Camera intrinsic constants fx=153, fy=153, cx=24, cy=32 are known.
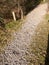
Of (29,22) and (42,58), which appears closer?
(42,58)

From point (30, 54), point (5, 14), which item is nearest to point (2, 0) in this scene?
point (5, 14)

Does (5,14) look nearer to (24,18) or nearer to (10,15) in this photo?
(10,15)

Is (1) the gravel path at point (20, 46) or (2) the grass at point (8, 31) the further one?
(2) the grass at point (8, 31)

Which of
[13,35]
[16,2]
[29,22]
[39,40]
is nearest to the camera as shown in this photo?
[39,40]

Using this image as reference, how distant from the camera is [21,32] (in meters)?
10.5

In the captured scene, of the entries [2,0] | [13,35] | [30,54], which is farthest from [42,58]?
[2,0]

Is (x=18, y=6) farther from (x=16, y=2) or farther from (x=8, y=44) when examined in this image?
(x=8, y=44)

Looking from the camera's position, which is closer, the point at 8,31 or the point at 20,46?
the point at 20,46

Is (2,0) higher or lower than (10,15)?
higher

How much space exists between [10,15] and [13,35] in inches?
155

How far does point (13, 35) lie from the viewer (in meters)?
10.1

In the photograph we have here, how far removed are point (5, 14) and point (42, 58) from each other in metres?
7.34

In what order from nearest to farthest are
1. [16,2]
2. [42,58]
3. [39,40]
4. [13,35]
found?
[42,58]
[39,40]
[13,35]
[16,2]

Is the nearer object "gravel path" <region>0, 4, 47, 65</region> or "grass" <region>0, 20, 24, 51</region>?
"gravel path" <region>0, 4, 47, 65</region>
